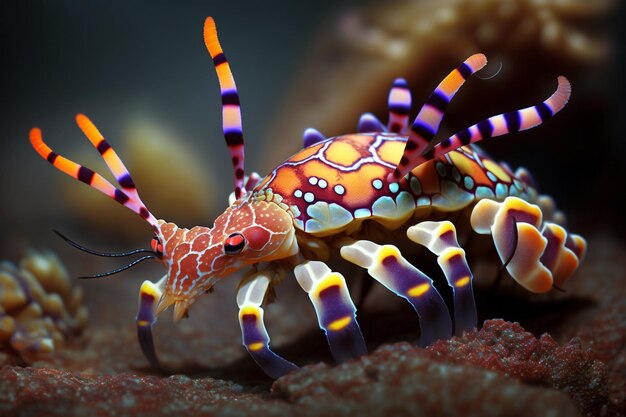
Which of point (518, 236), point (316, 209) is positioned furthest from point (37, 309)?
point (518, 236)

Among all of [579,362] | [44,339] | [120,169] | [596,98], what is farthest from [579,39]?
[44,339]

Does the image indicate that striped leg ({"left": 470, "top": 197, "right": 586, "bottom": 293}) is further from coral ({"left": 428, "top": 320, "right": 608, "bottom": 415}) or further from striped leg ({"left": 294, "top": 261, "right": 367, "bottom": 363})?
striped leg ({"left": 294, "top": 261, "right": 367, "bottom": 363})

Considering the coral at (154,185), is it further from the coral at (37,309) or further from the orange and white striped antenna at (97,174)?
the orange and white striped antenna at (97,174)

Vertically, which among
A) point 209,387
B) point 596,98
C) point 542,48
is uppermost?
point 542,48

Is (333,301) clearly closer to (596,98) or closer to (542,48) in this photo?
(542,48)

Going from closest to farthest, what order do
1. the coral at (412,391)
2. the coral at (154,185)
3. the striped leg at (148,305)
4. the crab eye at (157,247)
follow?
the coral at (412,391)
the crab eye at (157,247)
the striped leg at (148,305)
the coral at (154,185)

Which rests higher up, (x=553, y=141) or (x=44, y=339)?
(x=553, y=141)

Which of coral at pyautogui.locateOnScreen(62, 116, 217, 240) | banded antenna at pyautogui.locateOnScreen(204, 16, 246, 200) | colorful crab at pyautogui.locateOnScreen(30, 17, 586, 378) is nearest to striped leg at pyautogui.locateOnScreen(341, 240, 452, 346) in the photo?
colorful crab at pyautogui.locateOnScreen(30, 17, 586, 378)

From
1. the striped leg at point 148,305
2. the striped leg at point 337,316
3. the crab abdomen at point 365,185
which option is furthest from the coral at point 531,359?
the striped leg at point 148,305
